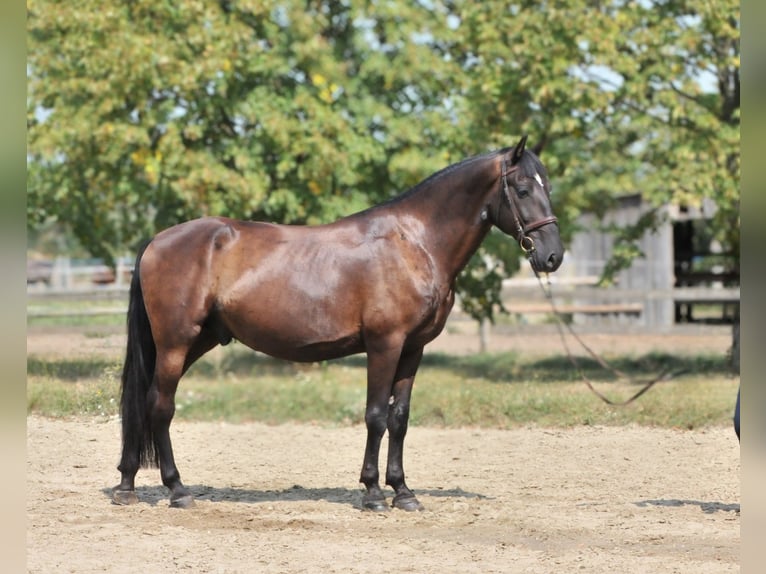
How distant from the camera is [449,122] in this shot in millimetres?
13320

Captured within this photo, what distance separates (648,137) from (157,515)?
9397 mm

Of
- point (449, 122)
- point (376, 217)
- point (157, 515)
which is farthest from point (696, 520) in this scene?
point (449, 122)

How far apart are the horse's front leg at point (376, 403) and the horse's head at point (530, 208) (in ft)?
3.28

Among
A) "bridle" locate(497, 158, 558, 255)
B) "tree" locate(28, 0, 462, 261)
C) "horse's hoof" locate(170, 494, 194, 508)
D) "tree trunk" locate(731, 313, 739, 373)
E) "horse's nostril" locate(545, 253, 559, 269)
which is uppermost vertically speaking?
"tree" locate(28, 0, 462, 261)

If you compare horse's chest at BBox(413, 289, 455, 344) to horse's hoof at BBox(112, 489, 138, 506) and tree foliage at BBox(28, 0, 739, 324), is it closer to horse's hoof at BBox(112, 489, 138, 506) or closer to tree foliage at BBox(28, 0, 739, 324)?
horse's hoof at BBox(112, 489, 138, 506)

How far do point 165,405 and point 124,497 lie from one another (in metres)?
0.63

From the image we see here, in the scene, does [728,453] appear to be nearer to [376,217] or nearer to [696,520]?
[696,520]

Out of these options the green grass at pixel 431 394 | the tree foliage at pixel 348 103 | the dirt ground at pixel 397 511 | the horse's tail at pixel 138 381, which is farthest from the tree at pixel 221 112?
the horse's tail at pixel 138 381

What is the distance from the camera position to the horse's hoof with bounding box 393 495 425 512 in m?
6.23

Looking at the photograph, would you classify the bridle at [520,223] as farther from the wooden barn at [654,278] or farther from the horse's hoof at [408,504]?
the wooden barn at [654,278]

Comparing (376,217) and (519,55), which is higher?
(519,55)

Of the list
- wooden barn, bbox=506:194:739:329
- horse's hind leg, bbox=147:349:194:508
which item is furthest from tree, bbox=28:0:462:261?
horse's hind leg, bbox=147:349:194:508

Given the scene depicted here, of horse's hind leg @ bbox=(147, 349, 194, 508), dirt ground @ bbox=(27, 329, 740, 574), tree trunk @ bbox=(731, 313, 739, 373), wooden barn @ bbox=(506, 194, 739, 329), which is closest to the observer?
dirt ground @ bbox=(27, 329, 740, 574)
